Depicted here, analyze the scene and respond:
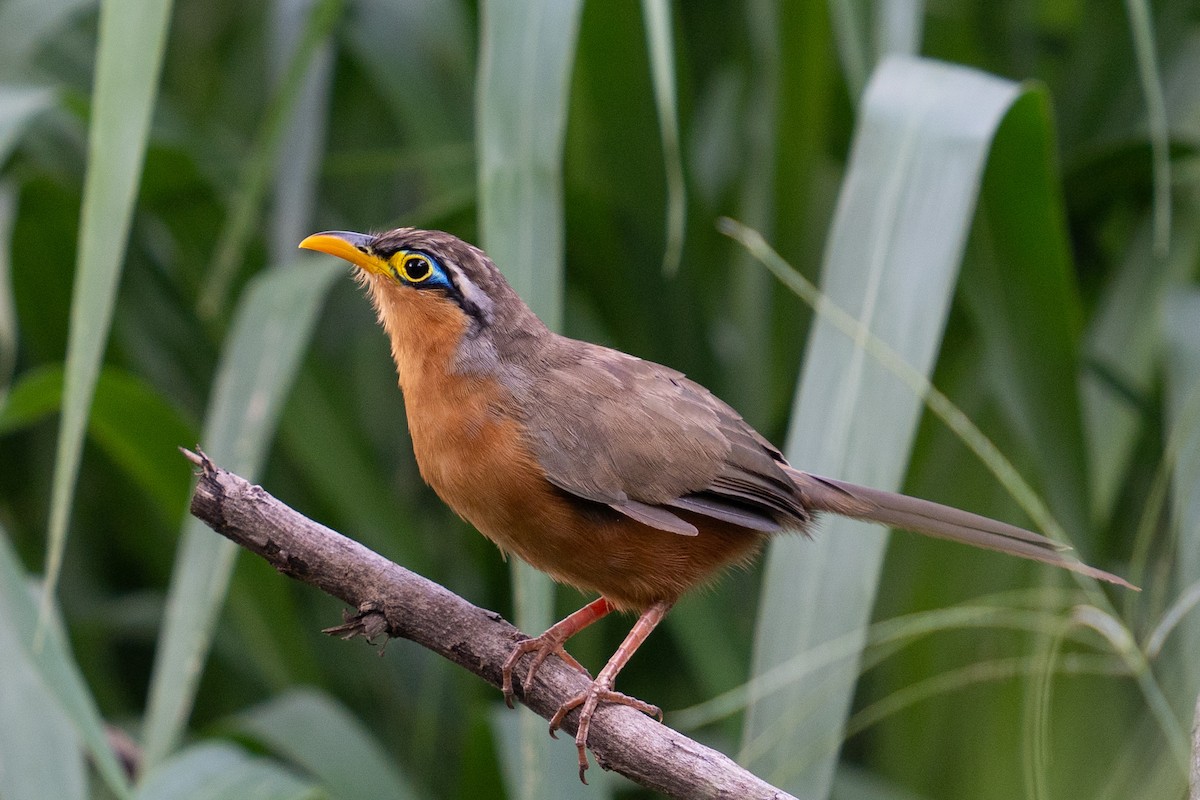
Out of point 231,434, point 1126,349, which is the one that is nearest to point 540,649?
point 231,434

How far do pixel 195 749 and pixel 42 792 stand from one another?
55 cm

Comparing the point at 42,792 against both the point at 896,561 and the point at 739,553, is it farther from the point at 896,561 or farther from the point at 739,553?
the point at 896,561

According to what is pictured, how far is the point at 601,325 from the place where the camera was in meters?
3.82

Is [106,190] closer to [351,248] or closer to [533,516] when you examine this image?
[351,248]

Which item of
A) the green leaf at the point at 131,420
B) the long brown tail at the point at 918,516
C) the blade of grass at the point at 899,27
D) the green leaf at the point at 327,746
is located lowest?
the green leaf at the point at 327,746

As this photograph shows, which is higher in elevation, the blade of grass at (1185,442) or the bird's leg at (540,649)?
the blade of grass at (1185,442)

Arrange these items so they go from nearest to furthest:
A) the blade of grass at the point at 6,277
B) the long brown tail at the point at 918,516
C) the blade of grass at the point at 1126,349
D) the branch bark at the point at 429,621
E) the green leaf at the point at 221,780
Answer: the branch bark at the point at 429,621 < the long brown tail at the point at 918,516 < the green leaf at the point at 221,780 < the blade of grass at the point at 1126,349 < the blade of grass at the point at 6,277

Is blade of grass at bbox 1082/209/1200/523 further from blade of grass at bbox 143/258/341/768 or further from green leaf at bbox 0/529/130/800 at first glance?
green leaf at bbox 0/529/130/800

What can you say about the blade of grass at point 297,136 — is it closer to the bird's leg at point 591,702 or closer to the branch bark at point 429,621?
the branch bark at point 429,621

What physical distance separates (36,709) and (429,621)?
4.03ft

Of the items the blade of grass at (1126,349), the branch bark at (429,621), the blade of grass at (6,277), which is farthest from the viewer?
the blade of grass at (6,277)

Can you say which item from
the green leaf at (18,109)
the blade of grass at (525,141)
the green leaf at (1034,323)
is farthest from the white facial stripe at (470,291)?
the green leaf at (18,109)

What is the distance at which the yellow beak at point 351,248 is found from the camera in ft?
8.63

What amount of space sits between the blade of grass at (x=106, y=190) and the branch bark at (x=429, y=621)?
0.50 meters
